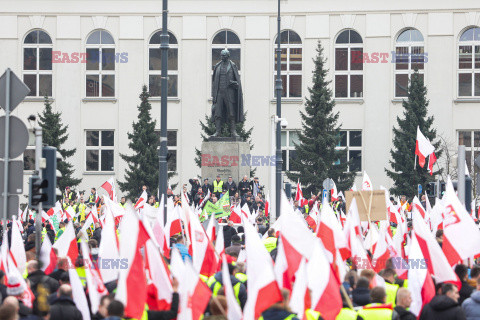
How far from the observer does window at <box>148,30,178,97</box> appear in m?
51.3

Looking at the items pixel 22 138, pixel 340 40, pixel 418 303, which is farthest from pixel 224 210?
pixel 340 40

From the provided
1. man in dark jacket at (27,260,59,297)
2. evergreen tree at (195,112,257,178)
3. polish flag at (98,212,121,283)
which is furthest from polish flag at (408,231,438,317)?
evergreen tree at (195,112,257,178)

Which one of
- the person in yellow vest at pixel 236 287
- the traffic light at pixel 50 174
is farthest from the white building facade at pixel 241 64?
the person in yellow vest at pixel 236 287

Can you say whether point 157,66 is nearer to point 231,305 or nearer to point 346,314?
point 346,314

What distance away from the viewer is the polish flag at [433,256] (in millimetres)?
11180

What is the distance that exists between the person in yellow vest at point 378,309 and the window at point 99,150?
141ft

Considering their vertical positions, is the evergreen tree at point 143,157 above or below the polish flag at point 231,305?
above

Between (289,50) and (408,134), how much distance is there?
733 cm

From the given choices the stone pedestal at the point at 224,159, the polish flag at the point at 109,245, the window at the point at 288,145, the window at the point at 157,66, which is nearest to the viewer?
the polish flag at the point at 109,245

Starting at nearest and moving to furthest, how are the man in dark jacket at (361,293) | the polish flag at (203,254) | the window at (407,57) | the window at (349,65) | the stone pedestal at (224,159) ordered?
1. the man in dark jacket at (361,293)
2. the polish flag at (203,254)
3. the stone pedestal at (224,159)
4. the window at (407,57)
5. the window at (349,65)

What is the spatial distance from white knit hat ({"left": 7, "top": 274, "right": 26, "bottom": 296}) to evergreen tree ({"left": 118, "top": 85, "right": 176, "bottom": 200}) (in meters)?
36.0

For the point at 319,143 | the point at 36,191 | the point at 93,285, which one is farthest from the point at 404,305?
the point at 319,143

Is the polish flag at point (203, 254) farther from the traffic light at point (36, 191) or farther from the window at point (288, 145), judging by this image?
the window at point (288, 145)

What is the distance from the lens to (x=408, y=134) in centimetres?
4775
